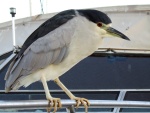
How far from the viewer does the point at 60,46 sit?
345cm

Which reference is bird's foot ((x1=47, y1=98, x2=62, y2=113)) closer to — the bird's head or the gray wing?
the gray wing

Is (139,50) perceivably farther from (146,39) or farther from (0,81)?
(0,81)

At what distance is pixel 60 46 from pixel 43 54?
145 millimetres

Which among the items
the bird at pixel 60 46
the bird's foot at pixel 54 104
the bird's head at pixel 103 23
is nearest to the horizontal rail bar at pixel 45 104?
the bird's foot at pixel 54 104

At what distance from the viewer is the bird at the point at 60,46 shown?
10.8 feet

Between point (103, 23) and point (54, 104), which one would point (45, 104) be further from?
point (103, 23)

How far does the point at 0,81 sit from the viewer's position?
202 inches

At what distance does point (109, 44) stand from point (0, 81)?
135 centimetres

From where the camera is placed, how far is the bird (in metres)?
3.28

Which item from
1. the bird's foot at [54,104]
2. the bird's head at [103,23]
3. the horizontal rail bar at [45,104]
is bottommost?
the bird's foot at [54,104]

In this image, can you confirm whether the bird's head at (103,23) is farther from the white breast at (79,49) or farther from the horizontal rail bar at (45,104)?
the horizontal rail bar at (45,104)

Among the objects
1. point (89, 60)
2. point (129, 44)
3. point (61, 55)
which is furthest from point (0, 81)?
point (61, 55)

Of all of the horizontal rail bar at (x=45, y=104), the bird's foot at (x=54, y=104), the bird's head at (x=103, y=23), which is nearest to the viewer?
the horizontal rail bar at (x=45, y=104)

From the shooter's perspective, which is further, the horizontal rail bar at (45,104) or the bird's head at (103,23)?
the bird's head at (103,23)
